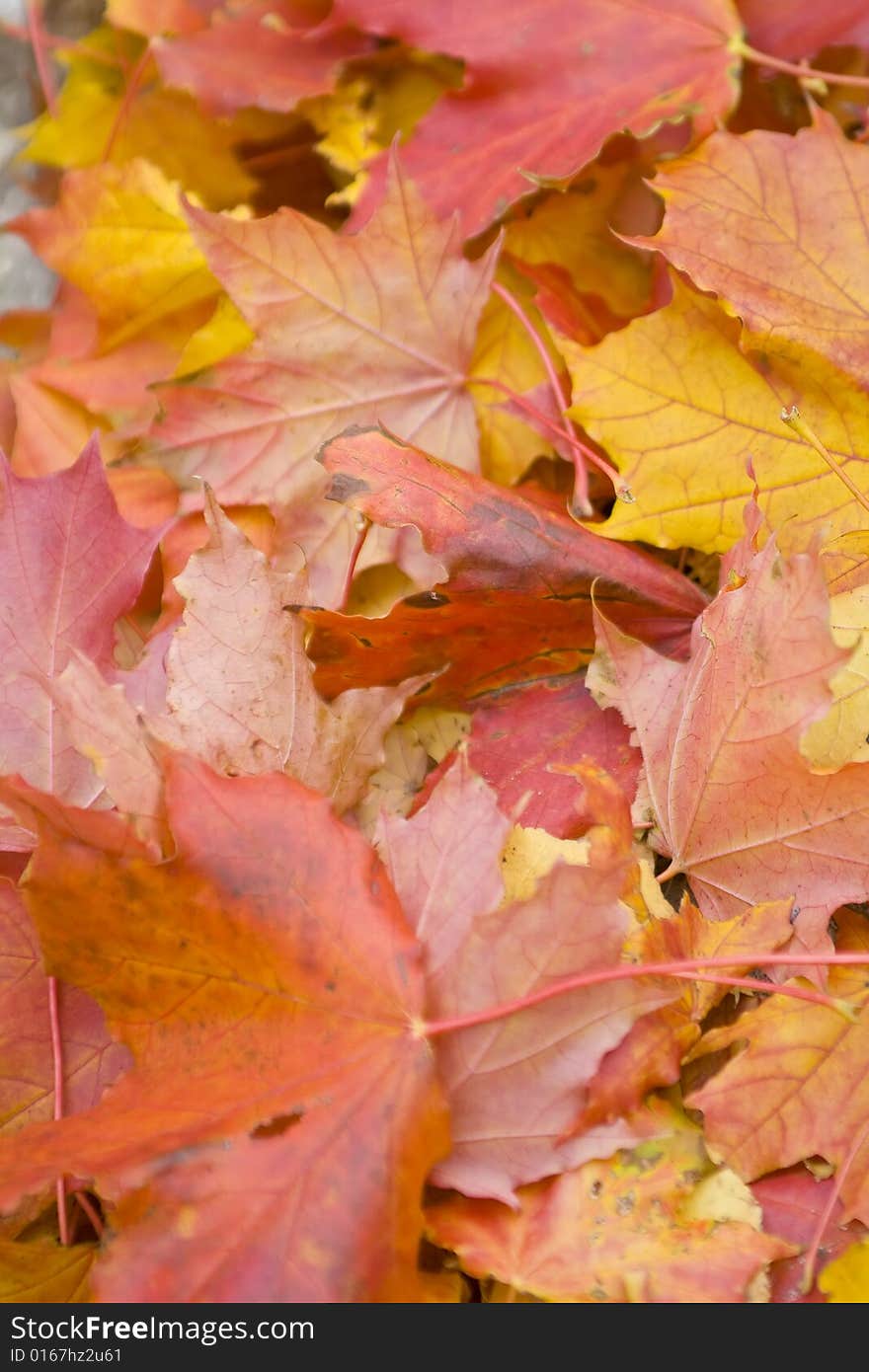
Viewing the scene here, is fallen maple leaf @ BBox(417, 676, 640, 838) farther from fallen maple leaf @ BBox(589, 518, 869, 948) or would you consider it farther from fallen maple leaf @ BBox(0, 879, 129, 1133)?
fallen maple leaf @ BBox(0, 879, 129, 1133)

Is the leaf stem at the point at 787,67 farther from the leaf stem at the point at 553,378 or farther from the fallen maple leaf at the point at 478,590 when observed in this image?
the fallen maple leaf at the point at 478,590

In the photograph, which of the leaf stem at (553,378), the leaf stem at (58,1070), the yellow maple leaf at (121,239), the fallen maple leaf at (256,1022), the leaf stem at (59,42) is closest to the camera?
the fallen maple leaf at (256,1022)

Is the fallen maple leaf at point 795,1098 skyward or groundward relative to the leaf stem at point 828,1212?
skyward

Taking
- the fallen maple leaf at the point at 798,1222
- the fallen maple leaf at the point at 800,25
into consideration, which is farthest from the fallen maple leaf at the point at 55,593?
the fallen maple leaf at the point at 800,25

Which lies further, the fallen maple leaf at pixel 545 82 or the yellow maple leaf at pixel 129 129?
the yellow maple leaf at pixel 129 129

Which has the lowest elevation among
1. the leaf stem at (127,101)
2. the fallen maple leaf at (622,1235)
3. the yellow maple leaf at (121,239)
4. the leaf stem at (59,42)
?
the fallen maple leaf at (622,1235)

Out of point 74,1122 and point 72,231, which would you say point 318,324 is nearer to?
point 72,231

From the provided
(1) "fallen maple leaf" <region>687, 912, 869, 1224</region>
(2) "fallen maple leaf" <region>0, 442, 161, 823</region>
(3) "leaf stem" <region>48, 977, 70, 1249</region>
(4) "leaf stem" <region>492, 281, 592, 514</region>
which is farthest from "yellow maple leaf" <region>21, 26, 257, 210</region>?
(1) "fallen maple leaf" <region>687, 912, 869, 1224</region>

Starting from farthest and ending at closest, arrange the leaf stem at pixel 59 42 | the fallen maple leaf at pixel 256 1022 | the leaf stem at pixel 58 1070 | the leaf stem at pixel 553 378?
the leaf stem at pixel 59 42 < the leaf stem at pixel 553 378 < the leaf stem at pixel 58 1070 < the fallen maple leaf at pixel 256 1022
